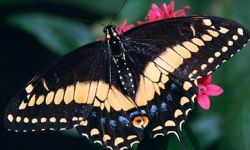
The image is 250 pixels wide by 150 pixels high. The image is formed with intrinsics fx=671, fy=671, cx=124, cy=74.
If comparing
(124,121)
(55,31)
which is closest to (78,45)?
(55,31)

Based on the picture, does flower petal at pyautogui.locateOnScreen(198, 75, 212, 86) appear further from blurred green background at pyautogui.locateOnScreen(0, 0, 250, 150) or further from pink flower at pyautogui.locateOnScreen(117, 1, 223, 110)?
blurred green background at pyautogui.locateOnScreen(0, 0, 250, 150)

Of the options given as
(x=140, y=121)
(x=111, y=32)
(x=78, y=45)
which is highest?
(x=78, y=45)

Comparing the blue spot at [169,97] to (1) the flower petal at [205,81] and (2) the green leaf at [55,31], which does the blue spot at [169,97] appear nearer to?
(1) the flower petal at [205,81]

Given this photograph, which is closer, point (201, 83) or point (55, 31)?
point (201, 83)

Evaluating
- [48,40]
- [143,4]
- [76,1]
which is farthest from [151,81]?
[76,1]

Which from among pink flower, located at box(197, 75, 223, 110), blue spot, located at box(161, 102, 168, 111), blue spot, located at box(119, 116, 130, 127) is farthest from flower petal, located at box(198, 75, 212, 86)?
blue spot, located at box(119, 116, 130, 127)

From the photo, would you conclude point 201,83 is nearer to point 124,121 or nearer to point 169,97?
point 169,97
